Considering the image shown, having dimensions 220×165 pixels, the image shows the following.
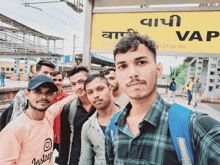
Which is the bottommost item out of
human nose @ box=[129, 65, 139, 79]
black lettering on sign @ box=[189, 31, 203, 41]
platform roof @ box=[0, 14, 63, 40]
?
human nose @ box=[129, 65, 139, 79]

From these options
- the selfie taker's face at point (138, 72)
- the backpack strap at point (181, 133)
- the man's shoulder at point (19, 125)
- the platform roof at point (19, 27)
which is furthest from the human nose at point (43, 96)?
the platform roof at point (19, 27)

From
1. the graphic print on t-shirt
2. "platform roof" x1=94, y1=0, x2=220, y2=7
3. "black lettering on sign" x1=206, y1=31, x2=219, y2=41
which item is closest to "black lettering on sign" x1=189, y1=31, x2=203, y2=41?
"black lettering on sign" x1=206, y1=31, x2=219, y2=41

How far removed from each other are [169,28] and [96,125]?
6.30ft

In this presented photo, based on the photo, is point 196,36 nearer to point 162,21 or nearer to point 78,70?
point 162,21

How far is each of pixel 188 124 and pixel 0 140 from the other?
1.64 m

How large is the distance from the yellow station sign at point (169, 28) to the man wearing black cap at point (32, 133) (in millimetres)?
1278

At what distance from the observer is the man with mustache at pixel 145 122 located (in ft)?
2.33

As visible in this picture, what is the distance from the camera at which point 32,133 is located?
1.58m

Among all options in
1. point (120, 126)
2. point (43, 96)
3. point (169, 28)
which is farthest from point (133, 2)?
point (120, 126)

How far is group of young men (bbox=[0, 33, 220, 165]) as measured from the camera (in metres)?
0.76

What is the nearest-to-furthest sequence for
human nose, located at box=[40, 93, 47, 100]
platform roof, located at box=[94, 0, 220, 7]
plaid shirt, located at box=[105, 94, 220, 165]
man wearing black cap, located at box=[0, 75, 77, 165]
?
plaid shirt, located at box=[105, 94, 220, 165] < man wearing black cap, located at box=[0, 75, 77, 165] < human nose, located at box=[40, 93, 47, 100] < platform roof, located at box=[94, 0, 220, 7]

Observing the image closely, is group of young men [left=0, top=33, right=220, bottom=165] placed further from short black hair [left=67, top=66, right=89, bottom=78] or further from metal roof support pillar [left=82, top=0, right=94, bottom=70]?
metal roof support pillar [left=82, top=0, right=94, bottom=70]

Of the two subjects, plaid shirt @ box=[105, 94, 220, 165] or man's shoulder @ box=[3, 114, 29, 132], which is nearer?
plaid shirt @ box=[105, 94, 220, 165]

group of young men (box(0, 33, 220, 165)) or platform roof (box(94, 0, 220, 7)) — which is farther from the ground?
platform roof (box(94, 0, 220, 7))
